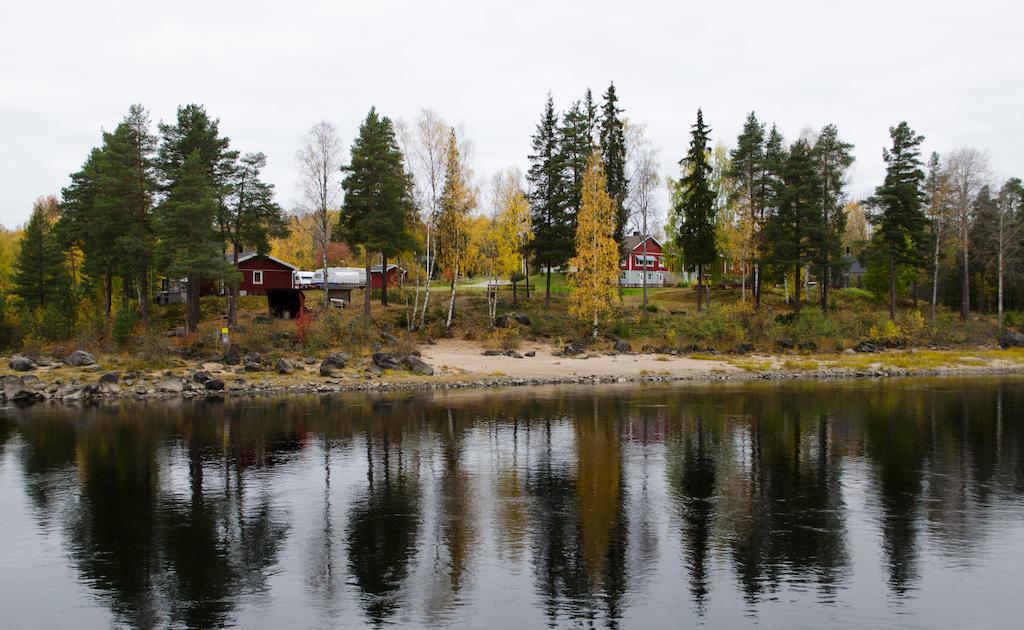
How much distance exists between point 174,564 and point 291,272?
5356cm

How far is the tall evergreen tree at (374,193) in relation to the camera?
55.4 meters

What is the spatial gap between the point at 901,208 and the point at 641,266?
3249cm

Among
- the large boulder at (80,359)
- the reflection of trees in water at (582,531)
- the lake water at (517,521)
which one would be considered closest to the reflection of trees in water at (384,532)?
the lake water at (517,521)

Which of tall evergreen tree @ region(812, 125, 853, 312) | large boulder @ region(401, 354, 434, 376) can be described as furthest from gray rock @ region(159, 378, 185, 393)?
tall evergreen tree @ region(812, 125, 853, 312)

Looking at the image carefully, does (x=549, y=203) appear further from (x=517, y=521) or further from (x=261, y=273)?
(x=517, y=521)

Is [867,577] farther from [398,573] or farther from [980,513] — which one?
[398,573]

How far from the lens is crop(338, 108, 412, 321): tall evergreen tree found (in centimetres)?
5544

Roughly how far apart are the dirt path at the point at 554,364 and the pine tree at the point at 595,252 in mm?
4848

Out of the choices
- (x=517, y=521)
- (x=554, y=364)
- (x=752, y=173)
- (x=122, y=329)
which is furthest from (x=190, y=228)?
(x=752, y=173)

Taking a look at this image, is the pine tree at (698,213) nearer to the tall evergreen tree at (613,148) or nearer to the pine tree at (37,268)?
the tall evergreen tree at (613,148)

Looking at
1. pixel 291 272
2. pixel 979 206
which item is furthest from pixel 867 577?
pixel 979 206

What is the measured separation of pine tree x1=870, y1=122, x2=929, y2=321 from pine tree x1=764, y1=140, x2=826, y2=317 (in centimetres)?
658

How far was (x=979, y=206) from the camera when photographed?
68625 mm

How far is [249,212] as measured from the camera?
54938mm
